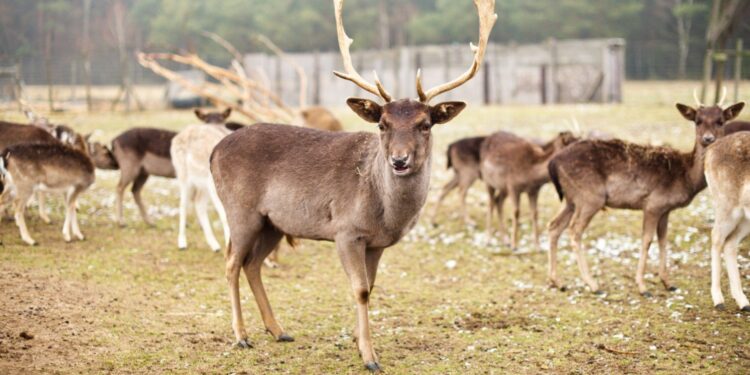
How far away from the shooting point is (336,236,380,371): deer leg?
244 inches

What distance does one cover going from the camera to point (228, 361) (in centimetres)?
620

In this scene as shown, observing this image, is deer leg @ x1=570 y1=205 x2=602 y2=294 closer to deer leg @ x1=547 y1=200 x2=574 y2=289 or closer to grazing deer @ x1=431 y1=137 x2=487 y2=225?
deer leg @ x1=547 y1=200 x2=574 y2=289

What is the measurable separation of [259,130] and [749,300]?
4966 millimetres

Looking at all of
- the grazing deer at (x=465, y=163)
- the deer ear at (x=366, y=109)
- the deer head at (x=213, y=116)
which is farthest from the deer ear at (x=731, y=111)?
the deer head at (x=213, y=116)

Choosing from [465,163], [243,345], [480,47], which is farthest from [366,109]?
[465,163]

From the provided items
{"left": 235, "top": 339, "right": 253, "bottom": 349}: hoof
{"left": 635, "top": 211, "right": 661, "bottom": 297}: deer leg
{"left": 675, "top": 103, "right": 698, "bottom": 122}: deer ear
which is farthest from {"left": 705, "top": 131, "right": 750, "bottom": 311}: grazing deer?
{"left": 235, "top": 339, "right": 253, "bottom": 349}: hoof

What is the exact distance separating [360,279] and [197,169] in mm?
4828

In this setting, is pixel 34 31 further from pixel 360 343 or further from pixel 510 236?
pixel 360 343

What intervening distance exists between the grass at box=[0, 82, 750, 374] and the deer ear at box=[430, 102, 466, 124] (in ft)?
6.31

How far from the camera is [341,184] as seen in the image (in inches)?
255

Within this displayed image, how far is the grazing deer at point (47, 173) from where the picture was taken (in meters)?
9.80

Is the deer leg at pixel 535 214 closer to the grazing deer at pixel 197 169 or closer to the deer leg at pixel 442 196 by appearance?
the deer leg at pixel 442 196

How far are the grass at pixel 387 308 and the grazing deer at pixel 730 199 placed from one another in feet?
0.97

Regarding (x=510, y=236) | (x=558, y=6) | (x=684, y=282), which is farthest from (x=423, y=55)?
(x=684, y=282)
